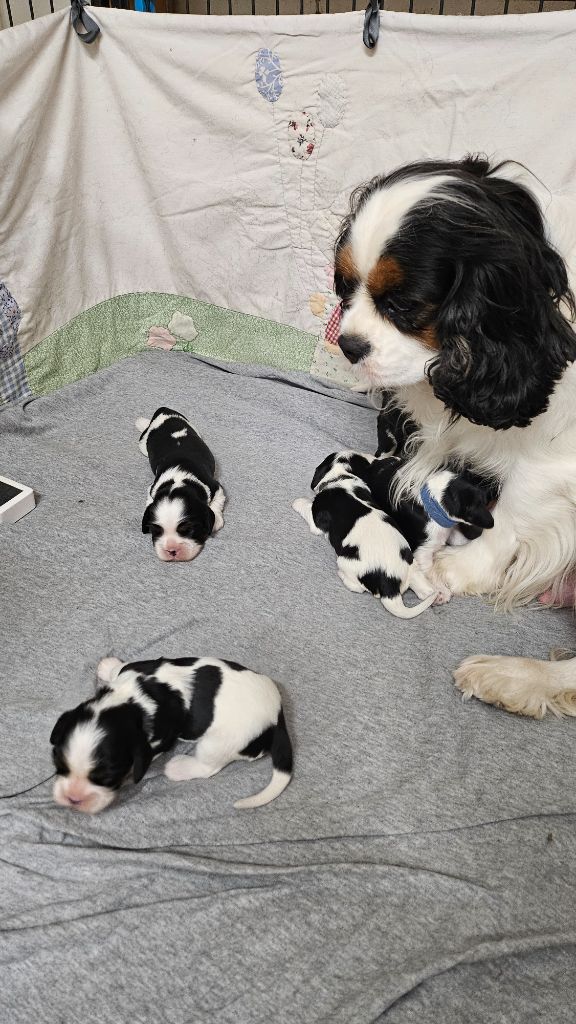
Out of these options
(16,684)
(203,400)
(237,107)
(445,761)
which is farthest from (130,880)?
(237,107)

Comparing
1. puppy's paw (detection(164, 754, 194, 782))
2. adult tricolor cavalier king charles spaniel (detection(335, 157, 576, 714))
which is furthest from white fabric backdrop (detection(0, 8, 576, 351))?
puppy's paw (detection(164, 754, 194, 782))

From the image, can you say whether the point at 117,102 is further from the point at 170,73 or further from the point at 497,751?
the point at 497,751

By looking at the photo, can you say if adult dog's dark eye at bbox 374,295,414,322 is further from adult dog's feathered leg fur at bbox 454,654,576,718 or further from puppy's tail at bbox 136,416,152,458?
puppy's tail at bbox 136,416,152,458

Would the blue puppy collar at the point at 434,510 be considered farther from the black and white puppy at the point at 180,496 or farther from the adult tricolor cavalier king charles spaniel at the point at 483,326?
the black and white puppy at the point at 180,496

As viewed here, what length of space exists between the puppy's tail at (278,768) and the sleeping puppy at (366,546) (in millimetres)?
535

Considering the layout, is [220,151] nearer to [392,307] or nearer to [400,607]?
[392,307]

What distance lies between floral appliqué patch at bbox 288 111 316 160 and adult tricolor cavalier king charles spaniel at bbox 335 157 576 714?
3.22 feet

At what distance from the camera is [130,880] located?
1.53m

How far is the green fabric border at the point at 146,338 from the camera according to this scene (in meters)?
3.04

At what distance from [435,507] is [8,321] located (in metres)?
1.60

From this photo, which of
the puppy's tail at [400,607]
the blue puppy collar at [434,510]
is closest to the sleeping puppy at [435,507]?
the blue puppy collar at [434,510]

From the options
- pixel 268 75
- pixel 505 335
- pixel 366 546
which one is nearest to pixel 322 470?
pixel 366 546

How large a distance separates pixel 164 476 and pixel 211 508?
0.17 meters

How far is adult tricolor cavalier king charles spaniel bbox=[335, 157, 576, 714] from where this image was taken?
168cm
